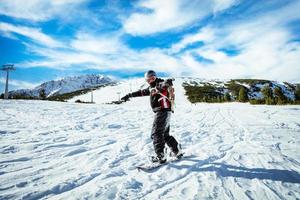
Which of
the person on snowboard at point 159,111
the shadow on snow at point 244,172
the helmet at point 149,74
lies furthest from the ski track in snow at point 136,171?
the helmet at point 149,74

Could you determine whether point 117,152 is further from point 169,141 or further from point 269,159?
point 269,159

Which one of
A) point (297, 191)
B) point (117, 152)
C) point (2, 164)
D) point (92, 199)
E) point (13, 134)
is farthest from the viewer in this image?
point (13, 134)

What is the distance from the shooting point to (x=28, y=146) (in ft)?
25.4

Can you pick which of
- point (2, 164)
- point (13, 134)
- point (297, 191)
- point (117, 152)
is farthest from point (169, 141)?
point (13, 134)

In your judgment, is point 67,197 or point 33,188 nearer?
point 67,197

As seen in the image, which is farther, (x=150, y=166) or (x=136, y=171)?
(x=150, y=166)

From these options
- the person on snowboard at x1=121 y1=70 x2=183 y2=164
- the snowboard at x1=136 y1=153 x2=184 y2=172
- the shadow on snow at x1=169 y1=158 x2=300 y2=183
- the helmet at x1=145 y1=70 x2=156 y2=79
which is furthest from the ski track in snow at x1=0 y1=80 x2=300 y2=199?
the helmet at x1=145 y1=70 x2=156 y2=79

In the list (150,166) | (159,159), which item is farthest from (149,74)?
(150,166)

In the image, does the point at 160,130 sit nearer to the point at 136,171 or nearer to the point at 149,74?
the point at 136,171

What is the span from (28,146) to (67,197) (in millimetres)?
4323

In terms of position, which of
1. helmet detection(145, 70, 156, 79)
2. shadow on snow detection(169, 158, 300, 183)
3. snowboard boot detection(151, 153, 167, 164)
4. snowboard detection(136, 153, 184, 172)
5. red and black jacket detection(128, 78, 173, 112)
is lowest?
shadow on snow detection(169, 158, 300, 183)

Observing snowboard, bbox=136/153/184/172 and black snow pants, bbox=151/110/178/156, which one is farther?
black snow pants, bbox=151/110/178/156

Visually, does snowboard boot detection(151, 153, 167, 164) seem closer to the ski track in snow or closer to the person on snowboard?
the person on snowboard

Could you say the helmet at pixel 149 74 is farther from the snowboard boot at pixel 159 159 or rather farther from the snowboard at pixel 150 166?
the snowboard at pixel 150 166
